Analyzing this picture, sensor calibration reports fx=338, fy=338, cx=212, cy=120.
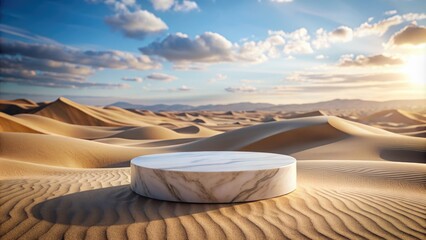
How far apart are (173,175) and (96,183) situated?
229cm

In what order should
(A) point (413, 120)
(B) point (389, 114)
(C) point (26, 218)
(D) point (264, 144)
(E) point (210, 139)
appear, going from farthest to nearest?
1. (B) point (389, 114)
2. (A) point (413, 120)
3. (E) point (210, 139)
4. (D) point (264, 144)
5. (C) point (26, 218)

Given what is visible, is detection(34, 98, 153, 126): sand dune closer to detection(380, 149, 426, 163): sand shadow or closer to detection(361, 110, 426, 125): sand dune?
detection(380, 149, 426, 163): sand shadow

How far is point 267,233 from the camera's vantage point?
3.38 metres

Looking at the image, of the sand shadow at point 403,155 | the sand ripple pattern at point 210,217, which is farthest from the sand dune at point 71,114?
the sand ripple pattern at point 210,217

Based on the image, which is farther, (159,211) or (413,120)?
(413,120)

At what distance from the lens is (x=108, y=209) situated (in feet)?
13.5

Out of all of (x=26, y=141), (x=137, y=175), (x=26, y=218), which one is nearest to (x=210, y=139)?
(x=26, y=141)

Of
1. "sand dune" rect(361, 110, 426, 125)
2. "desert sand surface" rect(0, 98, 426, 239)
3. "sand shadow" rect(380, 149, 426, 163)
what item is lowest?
"sand dune" rect(361, 110, 426, 125)

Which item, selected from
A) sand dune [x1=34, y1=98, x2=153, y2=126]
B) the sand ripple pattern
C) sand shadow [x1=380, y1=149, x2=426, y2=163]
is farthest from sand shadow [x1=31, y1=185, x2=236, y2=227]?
sand dune [x1=34, y1=98, x2=153, y2=126]

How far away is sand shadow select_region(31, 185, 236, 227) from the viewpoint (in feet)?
12.4

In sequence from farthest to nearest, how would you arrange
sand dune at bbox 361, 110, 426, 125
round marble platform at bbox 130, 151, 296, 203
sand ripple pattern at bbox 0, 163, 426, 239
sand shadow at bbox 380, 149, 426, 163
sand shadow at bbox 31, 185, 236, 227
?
sand dune at bbox 361, 110, 426, 125, sand shadow at bbox 380, 149, 426, 163, round marble platform at bbox 130, 151, 296, 203, sand shadow at bbox 31, 185, 236, 227, sand ripple pattern at bbox 0, 163, 426, 239

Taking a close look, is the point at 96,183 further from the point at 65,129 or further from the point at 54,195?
the point at 65,129

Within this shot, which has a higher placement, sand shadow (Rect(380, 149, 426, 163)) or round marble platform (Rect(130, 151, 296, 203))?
round marble platform (Rect(130, 151, 296, 203))

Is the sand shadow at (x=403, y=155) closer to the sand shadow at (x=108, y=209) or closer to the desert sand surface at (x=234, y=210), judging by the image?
the desert sand surface at (x=234, y=210)
